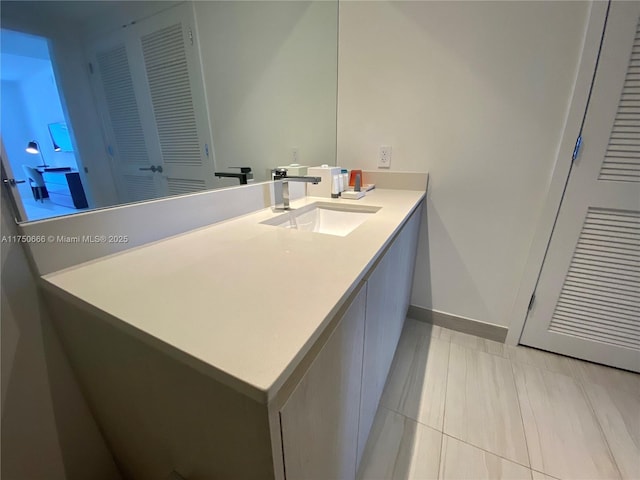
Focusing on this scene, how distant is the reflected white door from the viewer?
28.6 inches

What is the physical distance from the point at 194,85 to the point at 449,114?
4.08ft

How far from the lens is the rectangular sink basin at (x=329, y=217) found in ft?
4.01

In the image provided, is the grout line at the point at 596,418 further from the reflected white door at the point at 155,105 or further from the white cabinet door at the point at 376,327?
the reflected white door at the point at 155,105

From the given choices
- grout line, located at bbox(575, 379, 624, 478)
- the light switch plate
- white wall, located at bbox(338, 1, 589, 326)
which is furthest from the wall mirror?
grout line, located at bbox(575, 379, 624, 478)

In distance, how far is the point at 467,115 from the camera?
142 centimetres

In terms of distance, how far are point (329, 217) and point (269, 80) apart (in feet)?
2.48

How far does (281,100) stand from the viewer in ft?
4.72

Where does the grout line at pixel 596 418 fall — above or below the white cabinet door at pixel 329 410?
below

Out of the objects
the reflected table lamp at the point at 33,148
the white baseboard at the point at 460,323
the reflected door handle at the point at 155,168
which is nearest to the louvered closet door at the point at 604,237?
the white baseboard at the point at 460,323

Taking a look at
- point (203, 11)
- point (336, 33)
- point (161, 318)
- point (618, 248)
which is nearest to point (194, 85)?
point (203, 11)

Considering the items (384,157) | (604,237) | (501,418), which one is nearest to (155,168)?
(384,157)

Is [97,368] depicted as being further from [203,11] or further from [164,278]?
[203,11]

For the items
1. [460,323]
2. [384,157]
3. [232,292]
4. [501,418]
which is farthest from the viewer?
[460,323]

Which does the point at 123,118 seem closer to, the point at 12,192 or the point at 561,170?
the point at 12,192
